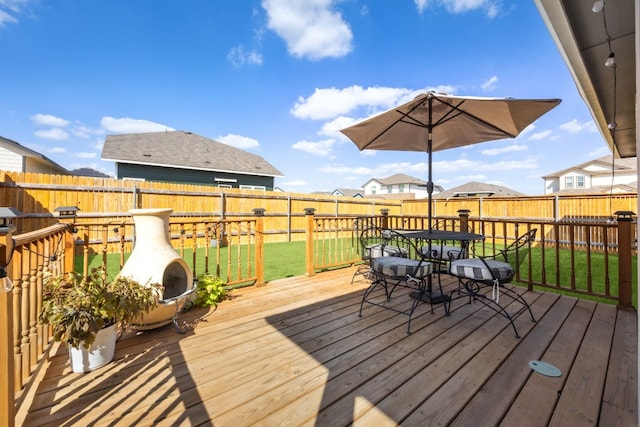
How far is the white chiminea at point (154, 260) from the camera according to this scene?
2.39 meters

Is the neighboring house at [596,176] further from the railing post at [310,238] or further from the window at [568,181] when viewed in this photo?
the railing post at [310,238]

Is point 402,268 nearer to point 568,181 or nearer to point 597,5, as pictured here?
point 597,5

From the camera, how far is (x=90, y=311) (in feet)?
5.80

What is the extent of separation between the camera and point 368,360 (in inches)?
77.9

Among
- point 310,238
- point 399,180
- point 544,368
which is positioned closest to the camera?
point 544,368

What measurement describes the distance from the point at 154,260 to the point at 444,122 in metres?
3.72

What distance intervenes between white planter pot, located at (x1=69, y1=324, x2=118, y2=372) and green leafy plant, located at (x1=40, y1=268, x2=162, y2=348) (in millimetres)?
77

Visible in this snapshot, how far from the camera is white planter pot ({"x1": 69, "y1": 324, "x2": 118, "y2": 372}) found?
1.83m

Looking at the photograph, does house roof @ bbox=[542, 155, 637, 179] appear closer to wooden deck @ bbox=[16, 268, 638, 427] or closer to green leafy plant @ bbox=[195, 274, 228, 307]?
wooden deck @ bbox=[16, 268, 638, 427]

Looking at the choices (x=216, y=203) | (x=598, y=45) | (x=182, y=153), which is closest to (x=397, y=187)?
(x=182, y=153)

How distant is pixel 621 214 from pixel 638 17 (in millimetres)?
3344

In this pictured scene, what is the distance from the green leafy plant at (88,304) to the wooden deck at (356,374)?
0.35 metres

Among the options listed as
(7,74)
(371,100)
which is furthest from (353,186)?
(7,74)

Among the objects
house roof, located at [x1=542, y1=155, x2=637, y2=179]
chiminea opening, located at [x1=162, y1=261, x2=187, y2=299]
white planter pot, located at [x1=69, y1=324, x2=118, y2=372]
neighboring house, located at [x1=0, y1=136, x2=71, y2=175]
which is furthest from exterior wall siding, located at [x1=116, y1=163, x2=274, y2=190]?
house roof, located at [x1=542, y1=155, x2=637, y2=179]
